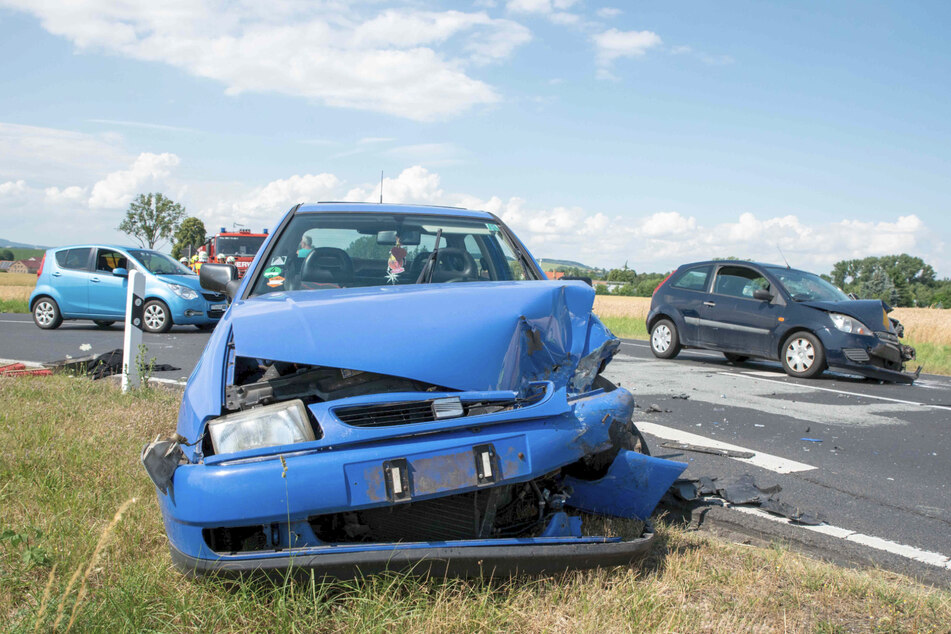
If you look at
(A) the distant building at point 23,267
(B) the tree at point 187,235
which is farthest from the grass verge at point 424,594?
(A) the distant building at point 23,267

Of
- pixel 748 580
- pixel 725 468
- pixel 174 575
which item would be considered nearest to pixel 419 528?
pixel 174 575

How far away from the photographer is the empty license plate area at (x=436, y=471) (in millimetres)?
2158

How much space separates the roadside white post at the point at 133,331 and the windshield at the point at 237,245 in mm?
15628

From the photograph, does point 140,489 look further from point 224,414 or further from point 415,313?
point 415,313

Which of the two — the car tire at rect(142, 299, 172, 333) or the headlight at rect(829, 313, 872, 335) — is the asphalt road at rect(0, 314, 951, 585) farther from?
the car tire at rect(142, 299, 172, 333)

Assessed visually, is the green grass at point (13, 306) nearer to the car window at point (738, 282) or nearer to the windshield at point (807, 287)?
the car window at point (738, 282)

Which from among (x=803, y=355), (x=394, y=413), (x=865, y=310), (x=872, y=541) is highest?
(x=865, y=310)

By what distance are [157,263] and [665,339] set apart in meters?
10.4

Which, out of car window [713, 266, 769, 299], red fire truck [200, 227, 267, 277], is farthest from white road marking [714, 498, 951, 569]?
red fire truck [200, 227, 267, 277]

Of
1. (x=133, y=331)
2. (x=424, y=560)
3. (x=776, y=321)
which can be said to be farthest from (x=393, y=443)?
(x=776, y=321)

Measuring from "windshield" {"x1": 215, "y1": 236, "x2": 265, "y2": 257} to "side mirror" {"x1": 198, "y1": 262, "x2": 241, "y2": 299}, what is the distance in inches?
721

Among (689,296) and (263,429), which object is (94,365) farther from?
(689,296)

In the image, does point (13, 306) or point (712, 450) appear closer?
point (712, 450)

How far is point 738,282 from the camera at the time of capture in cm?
1128
